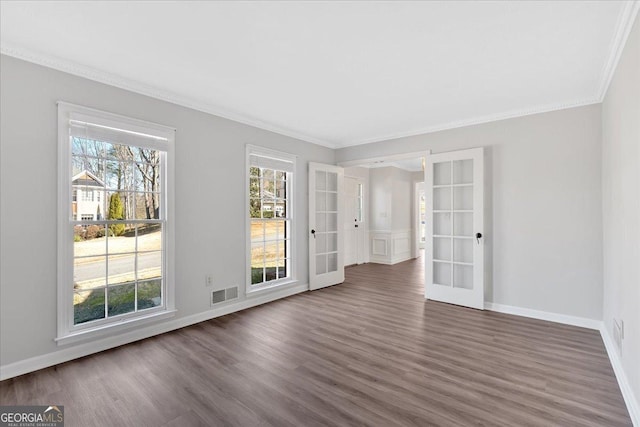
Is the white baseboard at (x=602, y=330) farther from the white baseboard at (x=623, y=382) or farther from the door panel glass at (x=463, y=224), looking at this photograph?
the door panel glass at (x=463, y=224)

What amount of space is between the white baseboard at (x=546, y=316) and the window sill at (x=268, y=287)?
9.41 feet

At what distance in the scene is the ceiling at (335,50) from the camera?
2.06 m

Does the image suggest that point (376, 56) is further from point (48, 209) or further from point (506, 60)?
point (48, 209)

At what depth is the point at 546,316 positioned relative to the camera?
383cm

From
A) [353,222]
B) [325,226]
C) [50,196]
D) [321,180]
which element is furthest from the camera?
[353,222]

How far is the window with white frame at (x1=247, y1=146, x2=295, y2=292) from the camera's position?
454cm

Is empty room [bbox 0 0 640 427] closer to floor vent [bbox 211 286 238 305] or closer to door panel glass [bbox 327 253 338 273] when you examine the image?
floor vent [bbox 211 286 238 305]

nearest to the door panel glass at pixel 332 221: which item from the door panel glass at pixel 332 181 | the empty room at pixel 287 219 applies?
the door panel glass at pixel 332 181

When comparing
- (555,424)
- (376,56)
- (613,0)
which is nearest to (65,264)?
(376,56)

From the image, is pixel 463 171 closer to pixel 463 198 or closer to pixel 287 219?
pixel 463 198

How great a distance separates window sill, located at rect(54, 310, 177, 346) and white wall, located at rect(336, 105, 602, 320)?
4.19 metres

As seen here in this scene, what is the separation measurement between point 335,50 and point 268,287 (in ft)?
11.1

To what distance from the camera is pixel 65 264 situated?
274cm

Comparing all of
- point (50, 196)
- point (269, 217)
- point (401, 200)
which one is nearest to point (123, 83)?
point (50, 196)
